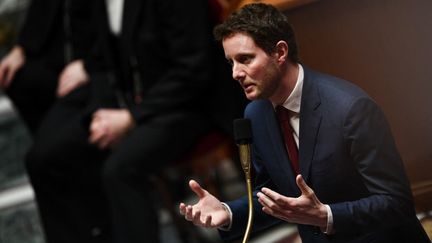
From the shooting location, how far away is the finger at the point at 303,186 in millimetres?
753

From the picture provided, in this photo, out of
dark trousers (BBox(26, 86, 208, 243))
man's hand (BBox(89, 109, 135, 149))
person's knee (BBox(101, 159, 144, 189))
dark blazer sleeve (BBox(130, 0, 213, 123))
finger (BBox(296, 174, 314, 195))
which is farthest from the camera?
dark trousers (BBox(26, 86, 208, 243))

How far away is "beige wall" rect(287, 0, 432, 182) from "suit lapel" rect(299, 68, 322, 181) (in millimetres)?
46

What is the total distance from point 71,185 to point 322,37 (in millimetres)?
1383

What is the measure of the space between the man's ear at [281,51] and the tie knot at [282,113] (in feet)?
0.17

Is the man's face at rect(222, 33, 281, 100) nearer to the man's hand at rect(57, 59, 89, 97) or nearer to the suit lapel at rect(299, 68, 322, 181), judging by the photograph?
the suit lapel at rect(299, 68, 322, 181)

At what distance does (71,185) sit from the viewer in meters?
2.06

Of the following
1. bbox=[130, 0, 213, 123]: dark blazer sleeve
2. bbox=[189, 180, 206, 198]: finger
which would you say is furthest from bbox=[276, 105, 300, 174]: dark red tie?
bbox=[130, 0, 213, 123]: dark blazer sleeve

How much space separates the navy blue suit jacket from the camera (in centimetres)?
76

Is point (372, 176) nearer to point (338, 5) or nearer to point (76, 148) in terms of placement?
point (338, 5)

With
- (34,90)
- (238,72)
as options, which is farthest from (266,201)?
(34,90)

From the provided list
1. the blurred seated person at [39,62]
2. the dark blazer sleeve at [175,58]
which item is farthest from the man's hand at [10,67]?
the dark blazer sleeve at [175,58]

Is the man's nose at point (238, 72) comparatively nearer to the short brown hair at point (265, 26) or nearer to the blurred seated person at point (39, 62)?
the short brown hair at point (265, 26)

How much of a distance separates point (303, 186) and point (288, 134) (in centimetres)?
9

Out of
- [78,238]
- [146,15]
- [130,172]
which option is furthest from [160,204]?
[146,15]
